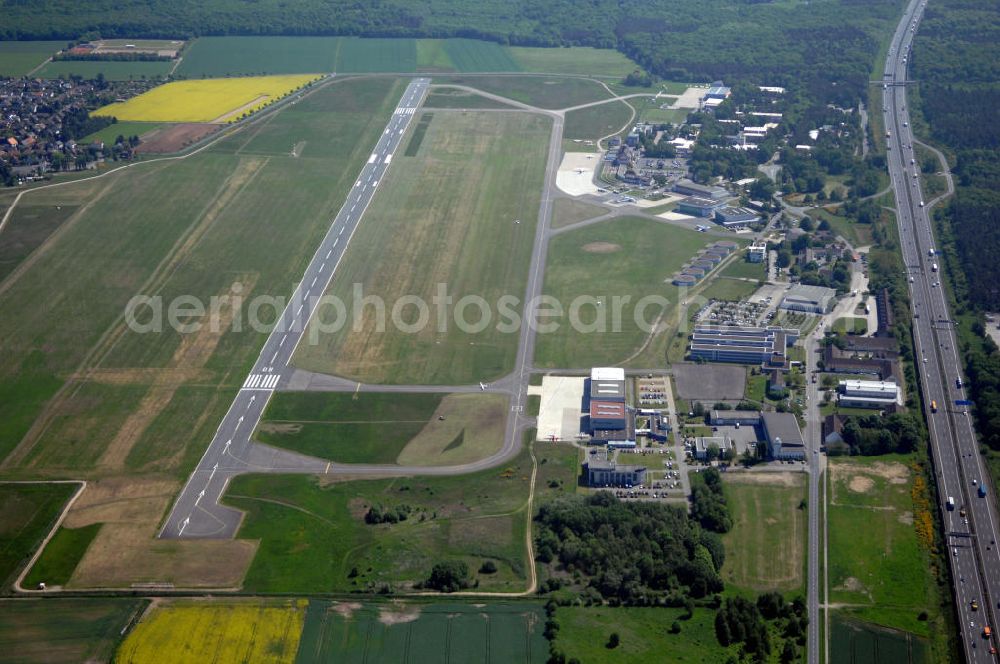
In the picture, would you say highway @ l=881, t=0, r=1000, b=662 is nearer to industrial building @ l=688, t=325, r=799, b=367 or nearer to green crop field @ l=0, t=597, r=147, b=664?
industrial building @ l=688, t=325, r=799, b=367

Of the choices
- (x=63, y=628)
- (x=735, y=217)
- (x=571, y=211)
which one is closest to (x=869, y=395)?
(x=735, y=217)

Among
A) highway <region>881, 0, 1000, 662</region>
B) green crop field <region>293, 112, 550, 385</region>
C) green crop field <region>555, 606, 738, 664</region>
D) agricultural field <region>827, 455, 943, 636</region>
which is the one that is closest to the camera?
green crop field <region>555, 606, 738, 664</region>

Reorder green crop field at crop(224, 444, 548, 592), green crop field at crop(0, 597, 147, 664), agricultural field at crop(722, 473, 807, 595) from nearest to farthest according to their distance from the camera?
green crop field at crop(0, 597, 147, 664) < agricultural field at crop(722, 473, 807, 595) < green crop field at crop(224, 444, 548, 592)

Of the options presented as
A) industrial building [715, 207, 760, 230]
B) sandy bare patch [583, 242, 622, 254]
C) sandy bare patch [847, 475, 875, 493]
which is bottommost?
sandy bare patch [847, 475, 875, 493]

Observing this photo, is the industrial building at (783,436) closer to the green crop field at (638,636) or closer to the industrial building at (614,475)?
the industrial building at (614,475)

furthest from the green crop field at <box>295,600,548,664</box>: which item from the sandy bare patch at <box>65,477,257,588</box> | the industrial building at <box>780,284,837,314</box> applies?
the industrial building at <box>780,284,837,314</box>

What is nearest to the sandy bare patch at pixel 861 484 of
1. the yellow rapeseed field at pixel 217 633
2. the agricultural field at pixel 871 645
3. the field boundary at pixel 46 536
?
the agricultural field at pixel 871 645
